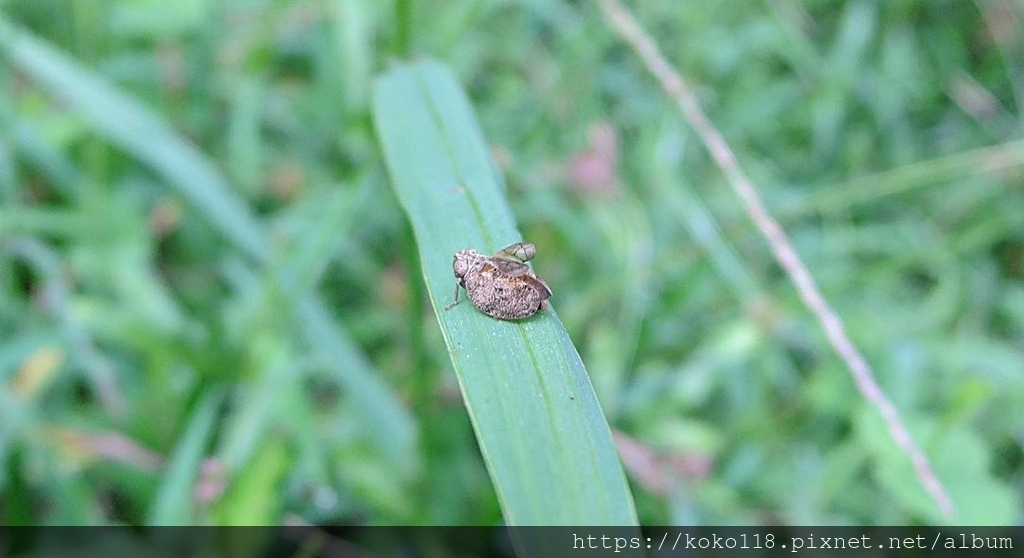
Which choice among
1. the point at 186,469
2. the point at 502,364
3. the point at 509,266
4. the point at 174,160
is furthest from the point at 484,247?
the point at 174,160

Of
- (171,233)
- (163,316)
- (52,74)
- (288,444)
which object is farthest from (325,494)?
(52,74)

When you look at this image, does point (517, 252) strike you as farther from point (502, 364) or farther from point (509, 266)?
point (502, 364)

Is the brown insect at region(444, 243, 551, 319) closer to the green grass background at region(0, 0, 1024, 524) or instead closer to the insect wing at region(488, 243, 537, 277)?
the insect wing at region(488, 243, 537, 277)

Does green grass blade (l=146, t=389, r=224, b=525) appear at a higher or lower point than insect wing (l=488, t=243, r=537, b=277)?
lower

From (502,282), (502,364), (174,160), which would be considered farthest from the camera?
(174,160)

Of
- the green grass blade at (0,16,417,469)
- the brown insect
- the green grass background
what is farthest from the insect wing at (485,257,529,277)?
the green grass blade at (0,16,417,469)

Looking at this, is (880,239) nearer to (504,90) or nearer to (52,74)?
(504,90)
